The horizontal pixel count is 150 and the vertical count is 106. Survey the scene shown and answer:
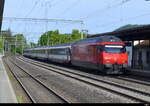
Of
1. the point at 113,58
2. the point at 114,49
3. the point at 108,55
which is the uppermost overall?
the point at 114,49

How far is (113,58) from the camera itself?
23828 mm

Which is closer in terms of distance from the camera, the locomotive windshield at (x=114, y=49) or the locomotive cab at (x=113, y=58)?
the locomotive cab at (x=113, y=58)

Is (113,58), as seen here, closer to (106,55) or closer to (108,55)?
(108,55)

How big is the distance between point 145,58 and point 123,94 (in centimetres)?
2596

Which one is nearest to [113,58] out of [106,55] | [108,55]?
[108,55]

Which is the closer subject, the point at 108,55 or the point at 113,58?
the point at 108,55

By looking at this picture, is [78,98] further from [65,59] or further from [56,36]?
[56,36]

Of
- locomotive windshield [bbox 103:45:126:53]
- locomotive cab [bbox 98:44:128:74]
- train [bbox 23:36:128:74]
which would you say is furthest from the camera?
locomotive windshield [bbox 103:45:126:53]

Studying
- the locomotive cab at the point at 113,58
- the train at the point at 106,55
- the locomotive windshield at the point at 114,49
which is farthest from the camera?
the locomotive windshield at the point at 114,49

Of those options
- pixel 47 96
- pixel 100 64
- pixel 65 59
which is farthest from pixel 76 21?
pixel 47 96

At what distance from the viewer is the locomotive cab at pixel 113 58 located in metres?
23.4

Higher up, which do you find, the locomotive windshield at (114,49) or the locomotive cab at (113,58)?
the locomotive windshield at (114,49)

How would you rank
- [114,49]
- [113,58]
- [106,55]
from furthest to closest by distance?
[114,49] < [113,58] < [106,55]

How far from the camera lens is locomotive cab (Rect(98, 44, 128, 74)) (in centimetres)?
2339
